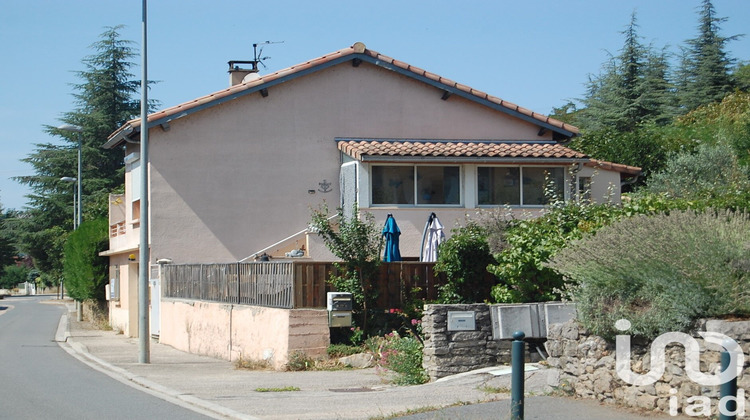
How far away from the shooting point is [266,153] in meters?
26.4

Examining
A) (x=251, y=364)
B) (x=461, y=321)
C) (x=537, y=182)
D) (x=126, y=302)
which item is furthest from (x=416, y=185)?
(x=126, y=302)

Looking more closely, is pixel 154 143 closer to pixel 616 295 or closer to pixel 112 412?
pixel 112 412

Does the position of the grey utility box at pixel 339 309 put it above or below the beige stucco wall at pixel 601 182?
below

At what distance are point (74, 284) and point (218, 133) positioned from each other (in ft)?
54.1

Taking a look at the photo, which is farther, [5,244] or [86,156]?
[5,244]

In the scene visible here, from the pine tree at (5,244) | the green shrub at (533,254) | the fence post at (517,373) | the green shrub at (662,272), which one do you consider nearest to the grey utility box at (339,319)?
the green shrub at (533,254)

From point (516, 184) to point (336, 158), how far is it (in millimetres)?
5444

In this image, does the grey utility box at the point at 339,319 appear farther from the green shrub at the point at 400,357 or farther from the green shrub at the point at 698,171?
the green shrub at the point at 698,171

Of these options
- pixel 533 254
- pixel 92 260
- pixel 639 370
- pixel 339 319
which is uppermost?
pixel 92 260

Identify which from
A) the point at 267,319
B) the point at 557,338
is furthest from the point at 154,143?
the point at 557,338

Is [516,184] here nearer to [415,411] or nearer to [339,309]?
[339,309]

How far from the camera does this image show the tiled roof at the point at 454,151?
24.0 meters

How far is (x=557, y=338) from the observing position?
11383 mm

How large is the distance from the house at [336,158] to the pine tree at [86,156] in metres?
33.8
